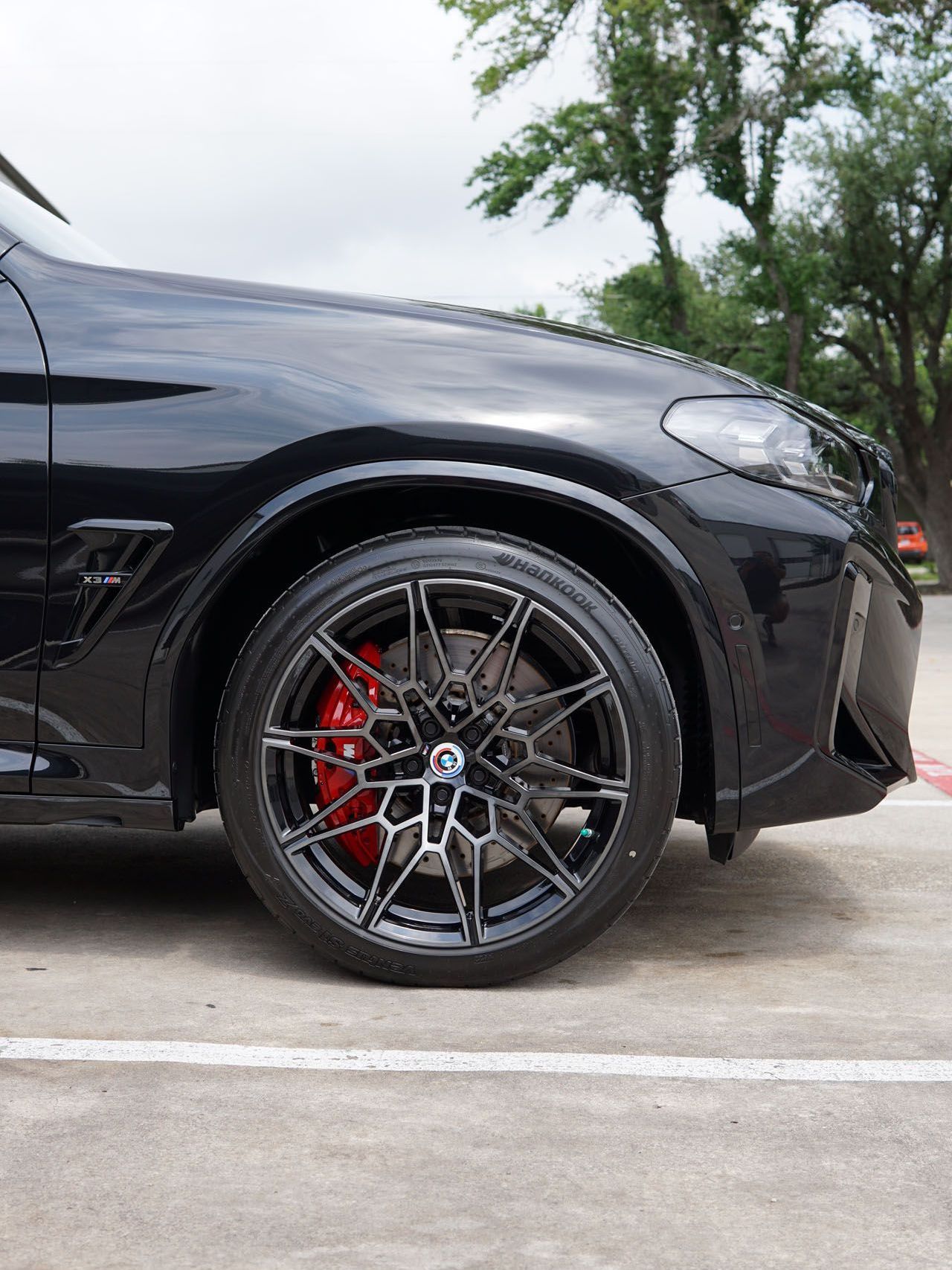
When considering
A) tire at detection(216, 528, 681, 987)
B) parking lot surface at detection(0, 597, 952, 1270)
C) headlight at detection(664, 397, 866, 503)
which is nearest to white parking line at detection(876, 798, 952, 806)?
parking lot surface at detection(0, 597, 952, 1270)

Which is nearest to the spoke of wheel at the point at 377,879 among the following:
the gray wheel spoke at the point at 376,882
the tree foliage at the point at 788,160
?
the gray wheel spoke at the point at 376,882

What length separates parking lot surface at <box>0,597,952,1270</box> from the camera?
5.52 ft

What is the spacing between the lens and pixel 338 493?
2.56m

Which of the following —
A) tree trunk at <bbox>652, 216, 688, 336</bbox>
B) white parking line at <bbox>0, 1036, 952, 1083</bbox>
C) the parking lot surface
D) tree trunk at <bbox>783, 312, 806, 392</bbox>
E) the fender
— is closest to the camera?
the parking lot surface

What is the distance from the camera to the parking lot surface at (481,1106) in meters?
1.68

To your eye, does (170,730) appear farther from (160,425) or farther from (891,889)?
(891,889)

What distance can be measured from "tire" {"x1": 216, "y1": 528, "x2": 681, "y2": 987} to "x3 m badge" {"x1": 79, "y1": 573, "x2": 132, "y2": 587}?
275 millimetres

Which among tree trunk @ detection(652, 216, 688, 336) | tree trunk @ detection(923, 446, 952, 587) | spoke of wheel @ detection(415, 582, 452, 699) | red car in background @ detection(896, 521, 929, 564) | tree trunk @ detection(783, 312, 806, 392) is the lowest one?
red car in background @ detection(896, 521, 929, 564)

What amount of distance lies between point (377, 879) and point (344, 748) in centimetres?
28

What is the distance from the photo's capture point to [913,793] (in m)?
4.87

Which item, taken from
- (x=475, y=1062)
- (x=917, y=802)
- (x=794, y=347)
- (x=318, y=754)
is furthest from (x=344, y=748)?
(x=794, y=347)

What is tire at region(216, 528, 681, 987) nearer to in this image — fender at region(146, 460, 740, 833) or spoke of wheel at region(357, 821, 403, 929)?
spoke of wheel at region(357, 821, 403, 929)

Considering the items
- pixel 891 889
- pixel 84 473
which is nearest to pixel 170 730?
pixel 84 473

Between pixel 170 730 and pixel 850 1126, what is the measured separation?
1.42 meters
